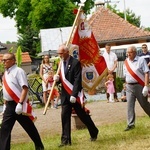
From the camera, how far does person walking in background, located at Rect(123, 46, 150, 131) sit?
1101 cm

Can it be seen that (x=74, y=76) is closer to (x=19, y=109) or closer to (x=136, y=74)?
(x=19, y=109)

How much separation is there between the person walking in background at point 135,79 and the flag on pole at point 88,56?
108cm

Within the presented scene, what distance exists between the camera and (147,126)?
37.9 feet

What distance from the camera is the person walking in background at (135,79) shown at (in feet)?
36.1

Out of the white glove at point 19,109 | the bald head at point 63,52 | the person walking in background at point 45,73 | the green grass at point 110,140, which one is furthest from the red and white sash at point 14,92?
the person walking in background at point 45,73

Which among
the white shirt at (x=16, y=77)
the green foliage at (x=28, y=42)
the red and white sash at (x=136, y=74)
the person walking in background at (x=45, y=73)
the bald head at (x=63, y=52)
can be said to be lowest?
the green foliage at (x=28, y=42)

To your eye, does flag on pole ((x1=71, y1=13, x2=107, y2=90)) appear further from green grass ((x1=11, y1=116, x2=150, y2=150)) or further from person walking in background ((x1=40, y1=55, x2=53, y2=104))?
person walking in background ((x1=40, y1=55, x2=53, y2=104))

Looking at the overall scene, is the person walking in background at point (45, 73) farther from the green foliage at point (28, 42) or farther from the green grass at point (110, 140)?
the green foliage at point (28, 42)

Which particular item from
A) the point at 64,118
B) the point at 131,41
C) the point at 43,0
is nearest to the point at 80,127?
the point at 64,118

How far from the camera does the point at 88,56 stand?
12.0 m

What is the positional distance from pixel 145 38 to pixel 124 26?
2.35m

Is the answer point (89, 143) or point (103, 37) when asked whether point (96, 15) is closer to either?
point (103, 37)

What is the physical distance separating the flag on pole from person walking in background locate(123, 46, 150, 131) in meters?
1.08

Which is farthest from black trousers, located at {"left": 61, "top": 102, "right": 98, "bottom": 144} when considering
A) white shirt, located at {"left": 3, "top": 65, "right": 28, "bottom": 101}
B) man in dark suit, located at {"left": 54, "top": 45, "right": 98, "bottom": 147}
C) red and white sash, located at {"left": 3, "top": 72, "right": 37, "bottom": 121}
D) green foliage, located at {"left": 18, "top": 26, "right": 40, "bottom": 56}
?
green foliage, located at {"left": 18, "top": 26, "right": 40, "bottom": 56}
